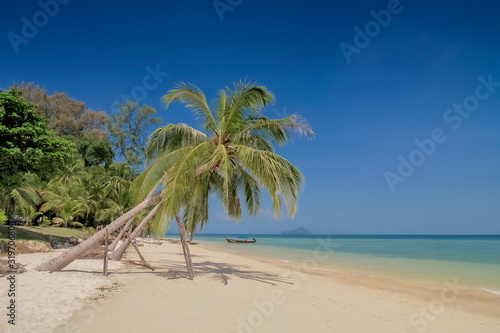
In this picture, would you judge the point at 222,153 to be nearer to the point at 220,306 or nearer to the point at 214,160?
the point at 214,160

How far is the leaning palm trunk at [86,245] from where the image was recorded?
26.0ft

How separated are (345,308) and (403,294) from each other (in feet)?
13.1

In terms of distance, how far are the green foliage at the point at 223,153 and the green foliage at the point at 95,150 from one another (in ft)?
82.4

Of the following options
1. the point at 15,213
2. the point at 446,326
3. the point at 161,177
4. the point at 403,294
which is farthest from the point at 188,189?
the point at 15,213

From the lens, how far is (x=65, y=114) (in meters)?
37.6

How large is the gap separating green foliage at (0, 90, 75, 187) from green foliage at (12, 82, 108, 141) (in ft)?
79.7

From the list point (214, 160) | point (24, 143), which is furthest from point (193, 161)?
point (24, 143)

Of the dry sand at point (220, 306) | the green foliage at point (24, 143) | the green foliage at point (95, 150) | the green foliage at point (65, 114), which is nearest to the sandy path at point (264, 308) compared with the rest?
the dry sand at point (220, 306)

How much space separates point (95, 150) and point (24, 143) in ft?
73.5

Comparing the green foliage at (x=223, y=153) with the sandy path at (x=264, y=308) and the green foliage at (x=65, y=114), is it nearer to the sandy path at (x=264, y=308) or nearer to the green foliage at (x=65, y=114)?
the sandy path at (x=264, y=308)

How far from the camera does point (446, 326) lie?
21.5 ft

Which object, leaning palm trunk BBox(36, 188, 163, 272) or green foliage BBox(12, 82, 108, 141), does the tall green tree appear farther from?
green foliage BBox(12, 82, 108, 141)

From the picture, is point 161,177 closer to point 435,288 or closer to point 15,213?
point 435,288

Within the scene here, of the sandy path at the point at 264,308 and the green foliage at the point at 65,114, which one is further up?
the green foliage at the point at 65,114
